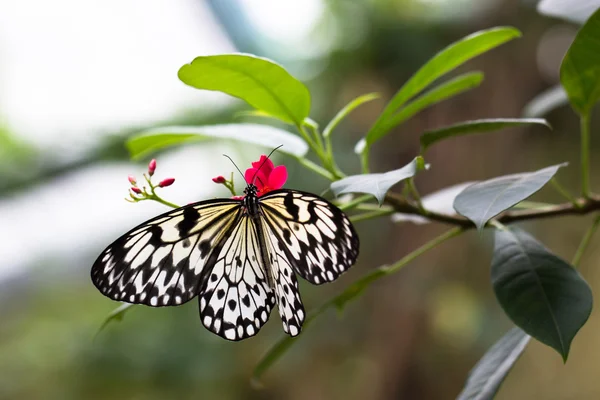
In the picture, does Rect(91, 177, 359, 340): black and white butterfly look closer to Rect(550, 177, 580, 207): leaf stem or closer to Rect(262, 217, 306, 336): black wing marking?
Rect(262, 217, 306, 336): black wing marking

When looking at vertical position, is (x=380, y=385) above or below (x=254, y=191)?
below

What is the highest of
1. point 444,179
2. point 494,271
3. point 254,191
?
point 254,191

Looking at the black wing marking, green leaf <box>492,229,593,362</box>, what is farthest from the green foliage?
the black wing marking

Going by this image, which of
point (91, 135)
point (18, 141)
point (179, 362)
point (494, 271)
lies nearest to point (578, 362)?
point (179, 362)

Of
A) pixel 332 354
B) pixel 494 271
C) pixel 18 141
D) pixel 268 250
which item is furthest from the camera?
pixel 332 354

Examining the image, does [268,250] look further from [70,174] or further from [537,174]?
[70,174]

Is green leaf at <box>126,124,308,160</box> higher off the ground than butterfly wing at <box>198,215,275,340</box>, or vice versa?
green leaf at <box>126,124,308,160</box>
